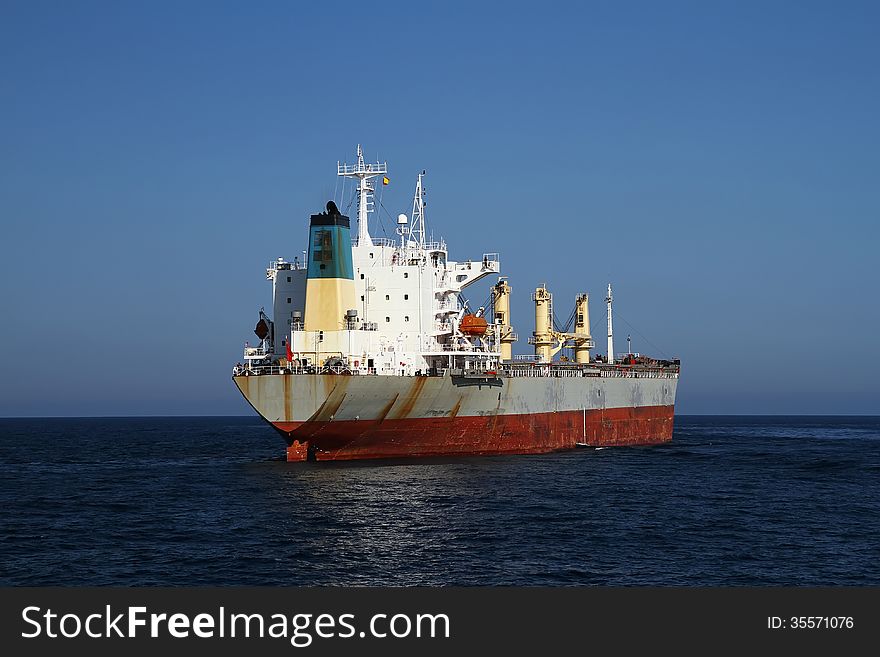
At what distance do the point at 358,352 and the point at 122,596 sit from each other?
2586 centimetres

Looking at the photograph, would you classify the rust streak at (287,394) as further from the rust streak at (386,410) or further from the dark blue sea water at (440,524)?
the rust streak at (386,410)

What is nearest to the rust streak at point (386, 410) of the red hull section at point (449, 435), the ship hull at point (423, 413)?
the ship hull at point (423, 413)

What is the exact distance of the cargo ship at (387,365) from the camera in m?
39.5

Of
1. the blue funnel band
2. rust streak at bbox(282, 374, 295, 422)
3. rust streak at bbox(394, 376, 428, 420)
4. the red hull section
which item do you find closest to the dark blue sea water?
the red hull section

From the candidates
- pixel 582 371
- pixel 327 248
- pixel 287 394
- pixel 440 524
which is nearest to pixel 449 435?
pixel 287 394

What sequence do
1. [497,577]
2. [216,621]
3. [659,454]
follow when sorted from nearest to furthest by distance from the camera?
[216,621] → [497,577] → [659,454]

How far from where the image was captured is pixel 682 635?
14.8 metres

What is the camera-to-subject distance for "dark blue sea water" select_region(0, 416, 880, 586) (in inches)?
848

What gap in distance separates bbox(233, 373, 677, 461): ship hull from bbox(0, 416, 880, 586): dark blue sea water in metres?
1.26

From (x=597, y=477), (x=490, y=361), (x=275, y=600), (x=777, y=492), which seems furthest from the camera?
(x=490, y=361)

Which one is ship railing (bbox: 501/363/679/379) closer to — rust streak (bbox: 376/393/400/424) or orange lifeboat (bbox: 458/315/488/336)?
orange lifeboat (bbox: 458/315/488/336)

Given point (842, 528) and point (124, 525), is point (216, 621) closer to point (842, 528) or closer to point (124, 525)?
point (124, 525)

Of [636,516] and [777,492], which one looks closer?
[636,516]

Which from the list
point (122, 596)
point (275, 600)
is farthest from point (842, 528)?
point (122, 596)
